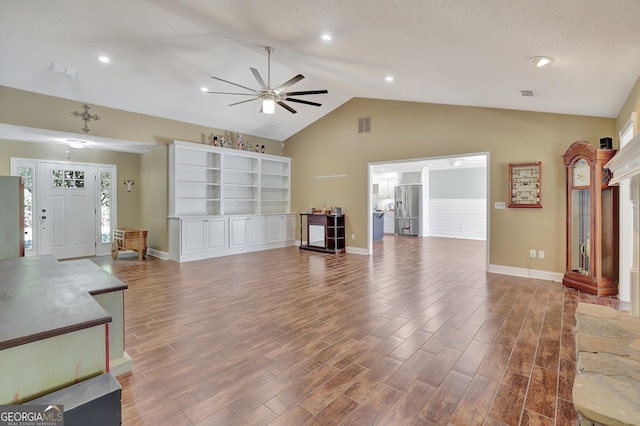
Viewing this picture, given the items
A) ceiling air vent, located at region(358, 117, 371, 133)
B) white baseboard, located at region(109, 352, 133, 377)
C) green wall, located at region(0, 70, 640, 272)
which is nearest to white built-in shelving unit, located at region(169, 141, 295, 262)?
green wall, located at region(0, 70, 640, 272)

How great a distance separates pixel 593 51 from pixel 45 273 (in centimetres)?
443

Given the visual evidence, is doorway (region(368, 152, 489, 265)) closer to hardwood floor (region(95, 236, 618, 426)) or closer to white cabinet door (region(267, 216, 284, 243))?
white cabinet door (region(267, 216, 284, 243))

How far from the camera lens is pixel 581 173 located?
434 cm

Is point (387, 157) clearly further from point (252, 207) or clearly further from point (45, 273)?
point (45, 273)

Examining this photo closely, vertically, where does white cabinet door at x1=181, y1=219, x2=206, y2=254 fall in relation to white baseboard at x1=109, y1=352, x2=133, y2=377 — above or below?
above

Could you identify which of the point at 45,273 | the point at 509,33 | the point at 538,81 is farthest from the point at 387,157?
the point at 45,273

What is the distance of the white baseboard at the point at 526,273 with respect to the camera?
15.8 feet

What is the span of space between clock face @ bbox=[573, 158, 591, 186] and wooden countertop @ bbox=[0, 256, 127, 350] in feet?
18.1

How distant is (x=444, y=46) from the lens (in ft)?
10.1

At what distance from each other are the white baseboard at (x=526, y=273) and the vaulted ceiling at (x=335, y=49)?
2417 millimetres

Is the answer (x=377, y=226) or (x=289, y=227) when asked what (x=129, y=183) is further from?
(x=377, y=226)

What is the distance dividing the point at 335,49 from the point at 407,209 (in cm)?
810

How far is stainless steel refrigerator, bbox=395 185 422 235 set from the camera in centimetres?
1098

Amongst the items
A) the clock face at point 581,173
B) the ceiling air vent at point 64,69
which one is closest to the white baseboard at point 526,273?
the clock face at point 581,173
